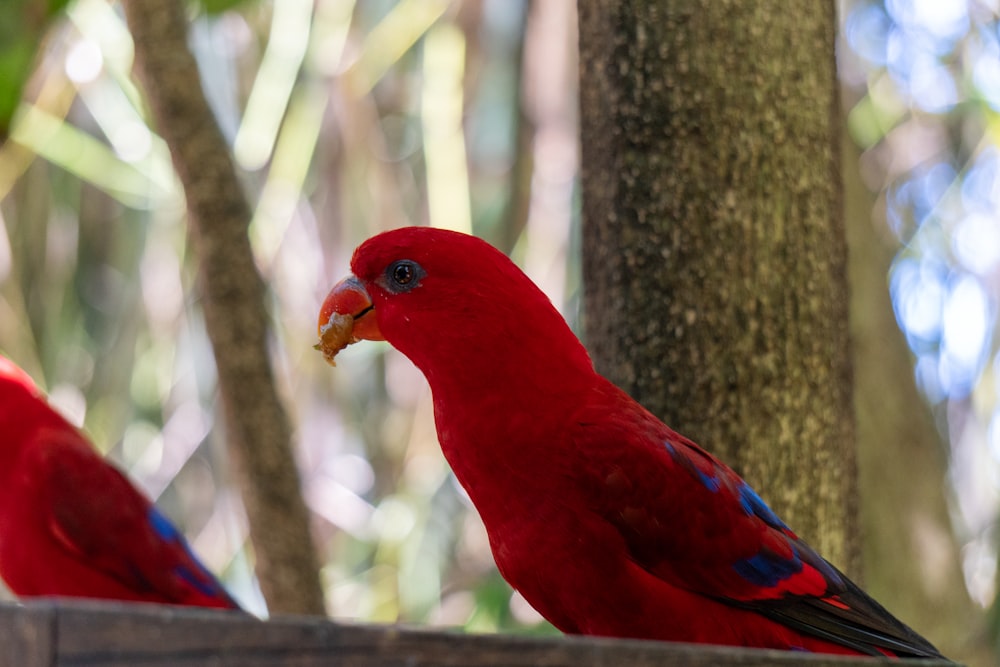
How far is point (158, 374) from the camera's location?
3859mm

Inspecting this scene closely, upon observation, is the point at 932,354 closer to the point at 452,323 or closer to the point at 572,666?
the point at 452,323

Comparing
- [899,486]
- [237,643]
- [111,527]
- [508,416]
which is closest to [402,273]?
[508,416]

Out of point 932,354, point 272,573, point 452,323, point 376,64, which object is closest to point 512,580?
point 452,323

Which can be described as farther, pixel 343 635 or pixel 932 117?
pixel 932 117

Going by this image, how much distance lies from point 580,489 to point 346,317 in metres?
0.35

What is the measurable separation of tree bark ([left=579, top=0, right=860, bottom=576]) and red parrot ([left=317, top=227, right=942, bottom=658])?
0.25m

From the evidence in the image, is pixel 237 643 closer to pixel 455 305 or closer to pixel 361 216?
pixel 455 305

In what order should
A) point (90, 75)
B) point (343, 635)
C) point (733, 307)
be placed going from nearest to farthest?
point (343, 635) → point (733, 307) → point (90, 75)

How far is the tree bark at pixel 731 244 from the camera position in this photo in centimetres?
141

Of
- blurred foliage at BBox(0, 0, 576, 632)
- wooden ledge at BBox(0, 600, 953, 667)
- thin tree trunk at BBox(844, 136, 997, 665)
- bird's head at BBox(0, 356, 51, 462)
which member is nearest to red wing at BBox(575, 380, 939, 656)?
wooden ledge at BBox(0, 600, 953, 667)

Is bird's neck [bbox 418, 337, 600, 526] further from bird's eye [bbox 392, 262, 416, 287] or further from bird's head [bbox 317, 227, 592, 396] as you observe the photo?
bird's eye [bbox 392, 262, 416, 287]

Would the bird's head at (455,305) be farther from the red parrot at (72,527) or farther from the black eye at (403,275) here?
the red parrot at (72,527)

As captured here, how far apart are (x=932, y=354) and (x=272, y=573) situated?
11.2 ft

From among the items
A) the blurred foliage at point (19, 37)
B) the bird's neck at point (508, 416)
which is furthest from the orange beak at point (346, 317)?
the blurred foliage at point (19, 37)
